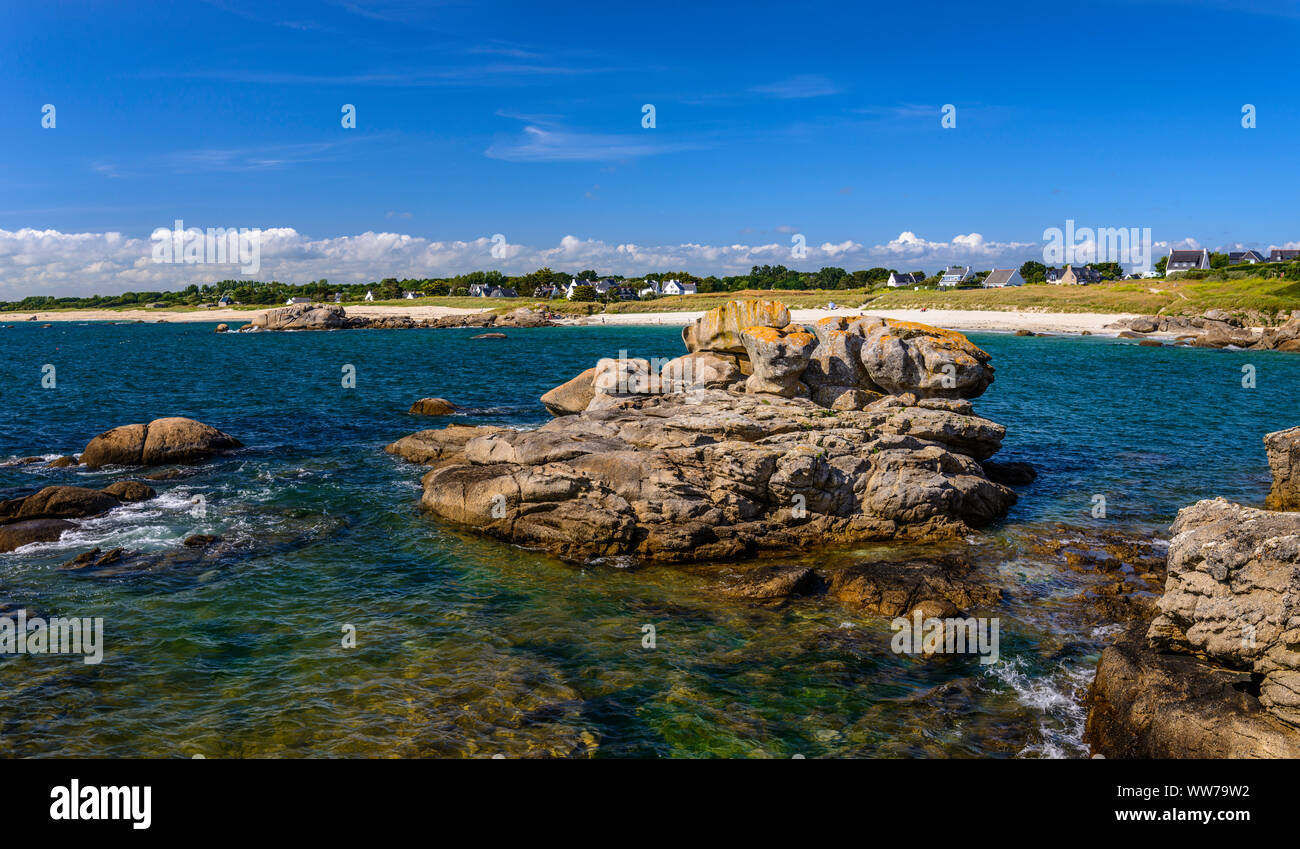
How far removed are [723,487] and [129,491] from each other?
20.7m

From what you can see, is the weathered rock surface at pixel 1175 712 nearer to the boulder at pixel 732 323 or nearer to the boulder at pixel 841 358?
the boulder at pixel 841 358

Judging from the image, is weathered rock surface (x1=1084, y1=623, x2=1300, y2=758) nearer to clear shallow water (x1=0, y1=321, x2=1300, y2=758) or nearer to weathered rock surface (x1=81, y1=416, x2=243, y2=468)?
clear shallow water (x1=0, y1=321, x2=1300, y2=758)

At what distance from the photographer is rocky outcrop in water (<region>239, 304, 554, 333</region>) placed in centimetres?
16775

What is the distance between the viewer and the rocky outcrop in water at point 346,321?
168m

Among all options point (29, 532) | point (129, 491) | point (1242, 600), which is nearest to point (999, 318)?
point (1242, 600)

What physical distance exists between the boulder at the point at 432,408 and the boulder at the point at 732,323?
1855 centimetres

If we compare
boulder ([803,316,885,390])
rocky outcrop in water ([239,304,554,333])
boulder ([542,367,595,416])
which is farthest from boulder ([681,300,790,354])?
rocky outcrop in water ([239,304,554,333])

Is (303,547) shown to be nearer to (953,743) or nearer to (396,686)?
(396,686)

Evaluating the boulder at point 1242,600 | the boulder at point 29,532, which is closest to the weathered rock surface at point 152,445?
the boulder at point 29,532

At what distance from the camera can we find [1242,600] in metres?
12.1
